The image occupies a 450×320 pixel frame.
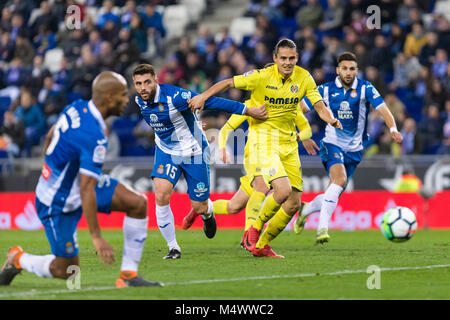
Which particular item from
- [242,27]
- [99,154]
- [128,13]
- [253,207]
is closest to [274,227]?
[253,207]

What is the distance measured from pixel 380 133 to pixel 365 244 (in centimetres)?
601

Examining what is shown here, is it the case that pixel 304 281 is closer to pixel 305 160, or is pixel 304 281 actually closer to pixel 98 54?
pixel 305 160

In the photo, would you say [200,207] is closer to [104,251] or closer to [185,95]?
[185,95]

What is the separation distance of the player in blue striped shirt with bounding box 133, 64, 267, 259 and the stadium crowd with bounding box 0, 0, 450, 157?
25.4 ft

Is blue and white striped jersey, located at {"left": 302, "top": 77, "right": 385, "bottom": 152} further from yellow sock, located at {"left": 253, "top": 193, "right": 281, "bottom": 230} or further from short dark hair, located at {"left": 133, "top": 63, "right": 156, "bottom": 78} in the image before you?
short dark hair, located at {"left": 133, "top": 63, "right": 156, "bottom": 78}

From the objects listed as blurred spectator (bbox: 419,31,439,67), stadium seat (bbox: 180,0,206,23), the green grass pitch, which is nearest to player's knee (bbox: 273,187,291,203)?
the green grass pitch

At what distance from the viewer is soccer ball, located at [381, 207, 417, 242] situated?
392 inches

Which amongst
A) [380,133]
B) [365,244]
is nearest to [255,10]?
[380,133]

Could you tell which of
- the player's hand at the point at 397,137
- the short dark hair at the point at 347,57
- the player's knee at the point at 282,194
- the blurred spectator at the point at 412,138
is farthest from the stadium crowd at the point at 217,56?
the player's knee at the point at 282,194

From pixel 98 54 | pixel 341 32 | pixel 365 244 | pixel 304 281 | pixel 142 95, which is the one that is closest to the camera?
pixel 304 281

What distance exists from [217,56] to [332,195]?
9.57 m

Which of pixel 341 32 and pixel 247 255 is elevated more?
pixel 341 32

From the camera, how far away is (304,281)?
7.75m

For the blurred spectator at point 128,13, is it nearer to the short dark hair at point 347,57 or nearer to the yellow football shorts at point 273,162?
the short dark hair at point 347,57
